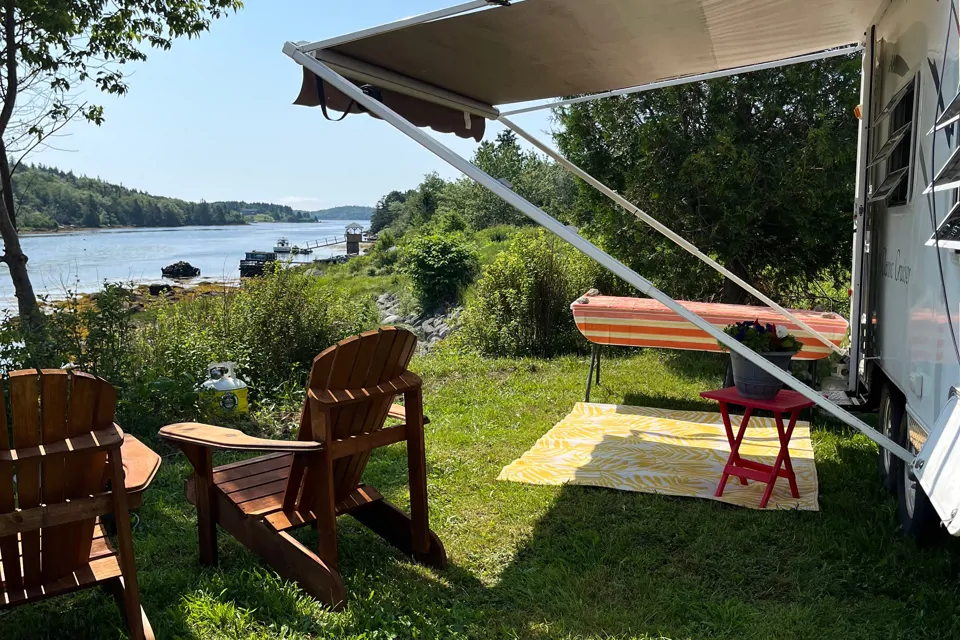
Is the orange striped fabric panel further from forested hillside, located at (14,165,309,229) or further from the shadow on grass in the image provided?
forested hillside, located at (14,165,309,229)

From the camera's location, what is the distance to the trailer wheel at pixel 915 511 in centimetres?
315

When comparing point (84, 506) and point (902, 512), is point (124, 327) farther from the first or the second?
point (902, 512)

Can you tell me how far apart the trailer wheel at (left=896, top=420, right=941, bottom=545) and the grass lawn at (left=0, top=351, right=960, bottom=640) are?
0.23ft

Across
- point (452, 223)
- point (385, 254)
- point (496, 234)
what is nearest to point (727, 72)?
point (496, 234)

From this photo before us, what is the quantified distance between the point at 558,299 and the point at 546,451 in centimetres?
404

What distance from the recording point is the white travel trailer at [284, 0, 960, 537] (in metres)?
2.66

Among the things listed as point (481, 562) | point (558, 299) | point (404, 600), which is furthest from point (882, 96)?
point (558, 299)

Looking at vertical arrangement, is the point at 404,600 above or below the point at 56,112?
below

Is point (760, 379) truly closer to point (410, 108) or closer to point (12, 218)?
point (410, 108)

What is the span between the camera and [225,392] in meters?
5.58

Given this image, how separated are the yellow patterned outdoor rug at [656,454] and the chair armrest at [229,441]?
2.05m

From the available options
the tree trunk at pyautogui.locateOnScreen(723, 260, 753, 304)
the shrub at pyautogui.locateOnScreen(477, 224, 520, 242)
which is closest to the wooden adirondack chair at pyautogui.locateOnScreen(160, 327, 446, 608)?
the tree trunk at pyautogui.locateOnScreen(723, 260, 753, 304)

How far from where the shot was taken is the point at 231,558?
327 centimetres

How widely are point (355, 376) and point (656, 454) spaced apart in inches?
111
